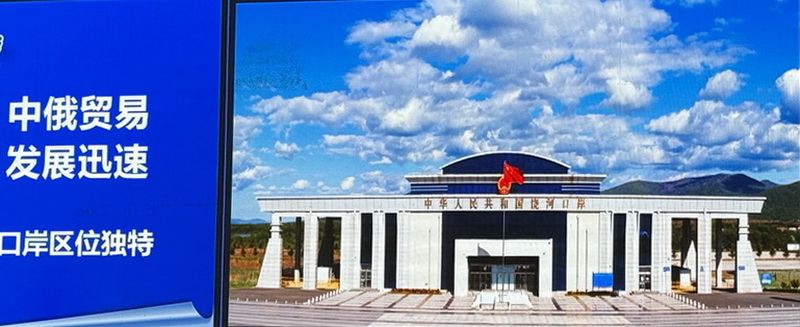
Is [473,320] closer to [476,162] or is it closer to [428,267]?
[428,267]

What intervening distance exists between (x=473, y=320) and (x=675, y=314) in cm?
117

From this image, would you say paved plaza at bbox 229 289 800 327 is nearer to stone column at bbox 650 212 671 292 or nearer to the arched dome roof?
stone column at bbox 650 212 671 292

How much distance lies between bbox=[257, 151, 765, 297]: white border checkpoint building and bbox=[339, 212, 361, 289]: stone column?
28mm

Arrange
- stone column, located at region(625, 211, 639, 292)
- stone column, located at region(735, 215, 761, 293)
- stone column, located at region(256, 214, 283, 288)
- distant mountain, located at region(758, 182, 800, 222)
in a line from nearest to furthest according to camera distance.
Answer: distant mountain, located at region(758, 182, 800, 222), stone column, located at region(735, 215, 761, 293), stone column, located at region(625, 211, 639, 292), stone column, located at region(256, 214, 283, 288)

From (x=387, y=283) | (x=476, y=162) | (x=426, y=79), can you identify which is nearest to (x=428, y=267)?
(x=387, y=283)

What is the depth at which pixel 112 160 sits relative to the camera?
5.05m

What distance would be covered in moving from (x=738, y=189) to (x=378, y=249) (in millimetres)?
2067

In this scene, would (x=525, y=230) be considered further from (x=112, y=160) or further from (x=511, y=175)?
(x=112, y=160)

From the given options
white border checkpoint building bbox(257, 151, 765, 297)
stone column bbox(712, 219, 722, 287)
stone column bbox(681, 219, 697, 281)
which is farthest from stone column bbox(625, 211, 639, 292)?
stone column bbox(712, 219, 722, 287)

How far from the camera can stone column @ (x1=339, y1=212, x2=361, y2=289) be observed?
522cm

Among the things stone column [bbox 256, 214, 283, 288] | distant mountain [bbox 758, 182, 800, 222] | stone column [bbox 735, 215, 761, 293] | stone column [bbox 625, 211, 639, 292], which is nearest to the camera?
distant mountain [bbox 758, 182, 800, 222]

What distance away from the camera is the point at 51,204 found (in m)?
5.07

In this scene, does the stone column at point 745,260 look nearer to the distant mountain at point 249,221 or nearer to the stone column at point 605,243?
the stone column at point 605,243

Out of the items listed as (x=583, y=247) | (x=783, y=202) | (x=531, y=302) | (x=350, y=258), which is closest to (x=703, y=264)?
(x=783, y=202)
